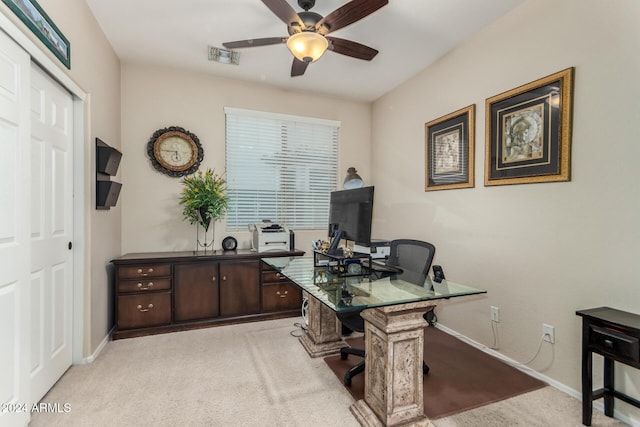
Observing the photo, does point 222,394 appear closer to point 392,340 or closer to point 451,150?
point 392,340

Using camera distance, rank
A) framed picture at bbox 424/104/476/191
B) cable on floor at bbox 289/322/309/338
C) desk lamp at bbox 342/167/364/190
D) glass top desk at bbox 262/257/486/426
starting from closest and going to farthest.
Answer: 1. glass top desk at bbox 262/257/486/426
2. framed picture at bbox 424/104/476/191
3. cable on floor at bbox 289/322/309/338
4. desk lamp at bbox 342/167/364/190

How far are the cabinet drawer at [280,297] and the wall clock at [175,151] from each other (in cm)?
170

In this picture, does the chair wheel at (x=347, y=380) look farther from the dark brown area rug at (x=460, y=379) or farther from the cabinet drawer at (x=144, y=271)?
the cabinet drawer at (x=144, y=271)

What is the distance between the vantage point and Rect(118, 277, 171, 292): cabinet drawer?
2890mm

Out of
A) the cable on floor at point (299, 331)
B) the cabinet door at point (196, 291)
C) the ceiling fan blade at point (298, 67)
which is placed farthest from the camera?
the cabinet door at point (196, 291)


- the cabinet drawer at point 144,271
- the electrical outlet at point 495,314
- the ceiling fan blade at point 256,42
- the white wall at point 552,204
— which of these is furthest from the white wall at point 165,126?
the electrical outlet at point 495,314

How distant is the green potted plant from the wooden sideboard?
0.42 metres

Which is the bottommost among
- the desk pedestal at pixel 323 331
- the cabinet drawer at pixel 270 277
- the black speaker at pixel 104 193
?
the desk pedestal at pixel 323 331

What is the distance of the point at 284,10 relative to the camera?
6.09 feet

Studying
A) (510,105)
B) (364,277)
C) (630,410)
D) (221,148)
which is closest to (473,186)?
(510,105)

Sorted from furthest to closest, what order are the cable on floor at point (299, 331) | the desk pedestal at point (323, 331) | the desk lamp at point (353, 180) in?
the desk lamp at point (353, 180), the cable on floor at point (299, 331), the desk pedestal at point (323, 331)

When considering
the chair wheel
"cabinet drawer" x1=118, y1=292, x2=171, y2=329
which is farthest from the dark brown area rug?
"cabinet drawer" x1=118, y1=292, x2=171, y2=329

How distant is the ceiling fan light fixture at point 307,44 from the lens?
76.6 inches

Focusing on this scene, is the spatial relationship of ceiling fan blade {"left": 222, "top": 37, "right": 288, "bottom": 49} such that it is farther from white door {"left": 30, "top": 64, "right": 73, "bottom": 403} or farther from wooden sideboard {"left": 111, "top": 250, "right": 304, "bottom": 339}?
wooden sideboard {"left": 111, "top": 250, "right": 304, "bottom": 339}
